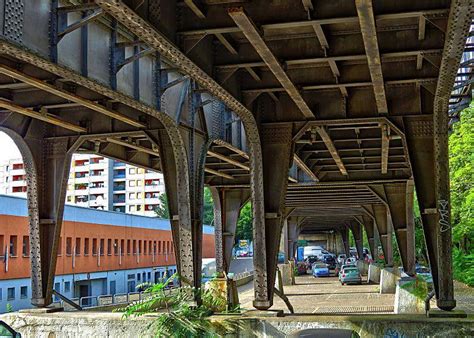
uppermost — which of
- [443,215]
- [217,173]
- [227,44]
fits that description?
[227,44]

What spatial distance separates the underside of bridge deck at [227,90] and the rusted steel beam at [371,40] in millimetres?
40

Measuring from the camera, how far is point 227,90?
14820mm

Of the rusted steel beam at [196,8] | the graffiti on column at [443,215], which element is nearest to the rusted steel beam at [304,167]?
the graffiti on column at [443,215]

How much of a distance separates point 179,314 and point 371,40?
26.1 feet

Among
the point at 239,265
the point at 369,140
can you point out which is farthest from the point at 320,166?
the point at 239,265

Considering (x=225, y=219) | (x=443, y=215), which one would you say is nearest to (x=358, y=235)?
A: (x=225, y=219)

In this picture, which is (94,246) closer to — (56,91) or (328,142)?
(328,142)

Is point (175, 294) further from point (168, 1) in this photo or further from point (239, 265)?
point (239, 265)

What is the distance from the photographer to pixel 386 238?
45625mm

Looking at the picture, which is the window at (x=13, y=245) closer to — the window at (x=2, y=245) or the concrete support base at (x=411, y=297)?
the window at (x=2, y=245)

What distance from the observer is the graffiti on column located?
16156 millimetres

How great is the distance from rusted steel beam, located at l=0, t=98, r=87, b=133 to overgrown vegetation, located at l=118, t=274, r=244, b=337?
211 inches

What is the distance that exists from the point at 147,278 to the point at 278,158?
52243 millimetres

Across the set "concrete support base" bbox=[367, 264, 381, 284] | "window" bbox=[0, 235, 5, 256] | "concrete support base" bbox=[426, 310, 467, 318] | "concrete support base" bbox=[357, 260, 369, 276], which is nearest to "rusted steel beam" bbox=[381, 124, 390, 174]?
"concrete support base" bbox=[426, 310, 467, 318]
